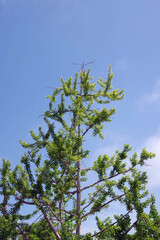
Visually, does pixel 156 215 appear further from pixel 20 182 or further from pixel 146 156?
pixel 20 182

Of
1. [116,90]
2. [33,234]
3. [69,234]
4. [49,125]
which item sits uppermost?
[116,90]

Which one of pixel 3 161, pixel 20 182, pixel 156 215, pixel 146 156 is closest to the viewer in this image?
pixel 156 215

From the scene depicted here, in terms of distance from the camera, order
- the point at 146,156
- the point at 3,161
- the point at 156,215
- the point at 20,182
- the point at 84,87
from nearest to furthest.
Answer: the point at 156,215 → the point at 20,182 → the point at 3,161 → the point at 146,156 → the point at 84,87

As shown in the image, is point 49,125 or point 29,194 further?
point 49,125

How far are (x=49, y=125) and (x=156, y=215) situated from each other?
20.9ft

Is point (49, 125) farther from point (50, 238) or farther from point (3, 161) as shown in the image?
point (50, 238)

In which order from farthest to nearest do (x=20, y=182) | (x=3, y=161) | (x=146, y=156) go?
1. (x=146, y=156)
2. (x=3, y=161)
3. (x=20, y=182)

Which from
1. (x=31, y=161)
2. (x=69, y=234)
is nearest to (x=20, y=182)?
(x=31, y=161)

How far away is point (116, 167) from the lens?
422 inches

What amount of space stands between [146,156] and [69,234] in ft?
16.8

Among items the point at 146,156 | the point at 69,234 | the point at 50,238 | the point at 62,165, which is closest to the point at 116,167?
the point at 146,156

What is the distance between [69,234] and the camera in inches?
332

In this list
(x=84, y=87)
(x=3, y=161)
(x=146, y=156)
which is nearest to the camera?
(x=3, y=161)

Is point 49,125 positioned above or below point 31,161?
above
